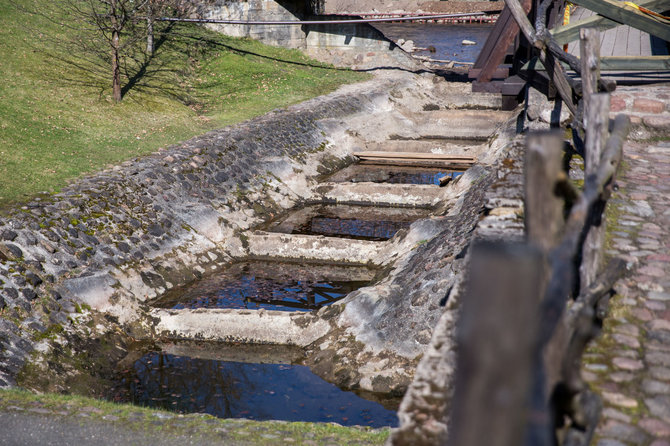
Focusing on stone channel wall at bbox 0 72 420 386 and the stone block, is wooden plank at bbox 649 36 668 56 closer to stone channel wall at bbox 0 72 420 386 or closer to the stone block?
the stone block

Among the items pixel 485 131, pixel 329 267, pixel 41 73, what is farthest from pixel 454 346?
pixel 485 131

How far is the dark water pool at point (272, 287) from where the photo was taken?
30.7 feet

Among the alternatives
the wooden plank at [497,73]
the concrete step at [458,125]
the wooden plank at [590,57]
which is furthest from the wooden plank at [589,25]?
the concrete step at [458,125]

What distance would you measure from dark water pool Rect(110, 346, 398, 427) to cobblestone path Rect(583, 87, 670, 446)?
3.16 m

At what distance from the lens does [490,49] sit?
1584cm

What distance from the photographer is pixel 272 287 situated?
9977 millimetres

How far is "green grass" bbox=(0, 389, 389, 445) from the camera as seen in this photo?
5223 millimetres

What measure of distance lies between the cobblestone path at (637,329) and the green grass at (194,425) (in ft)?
7.73

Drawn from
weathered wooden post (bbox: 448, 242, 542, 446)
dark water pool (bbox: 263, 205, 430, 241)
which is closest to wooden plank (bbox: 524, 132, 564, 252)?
weathered wooden post (bbox: 448, 242, 542, 446)

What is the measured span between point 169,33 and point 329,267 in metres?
13.1

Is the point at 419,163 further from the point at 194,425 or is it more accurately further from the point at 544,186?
the point at 544,186

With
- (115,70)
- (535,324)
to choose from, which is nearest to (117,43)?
(115,70)

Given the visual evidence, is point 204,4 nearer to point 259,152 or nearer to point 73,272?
point 259,152

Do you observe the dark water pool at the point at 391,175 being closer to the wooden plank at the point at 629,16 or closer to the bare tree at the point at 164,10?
the wooden plank at the point at 629,16
